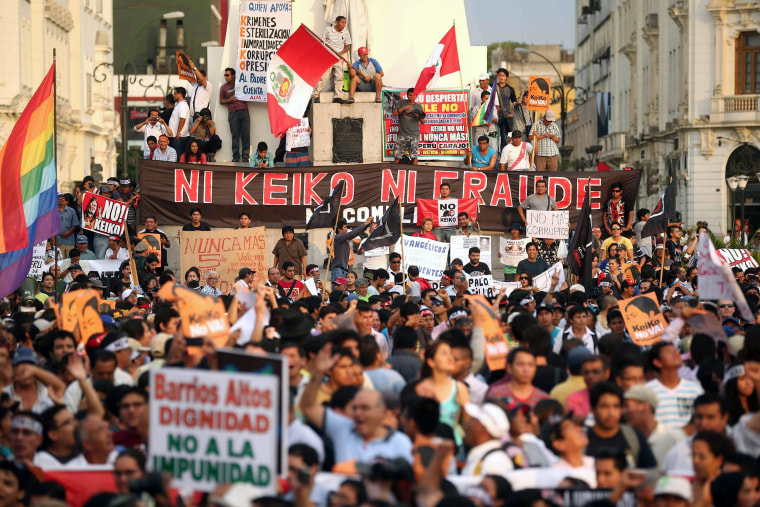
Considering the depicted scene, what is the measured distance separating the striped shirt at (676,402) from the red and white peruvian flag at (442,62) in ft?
49.7

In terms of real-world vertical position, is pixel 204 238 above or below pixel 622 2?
below

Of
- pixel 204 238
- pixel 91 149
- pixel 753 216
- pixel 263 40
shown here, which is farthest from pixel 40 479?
pixel 91 149

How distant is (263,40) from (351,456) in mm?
17872

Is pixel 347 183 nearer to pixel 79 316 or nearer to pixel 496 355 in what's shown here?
pixel 79 316

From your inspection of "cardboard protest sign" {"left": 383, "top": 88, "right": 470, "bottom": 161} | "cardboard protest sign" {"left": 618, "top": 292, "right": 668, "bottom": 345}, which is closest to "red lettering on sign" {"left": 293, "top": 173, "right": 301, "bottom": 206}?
"cardboard protest sign" {"left": 383, "top": 88, "right": 470, "bottom": 161}

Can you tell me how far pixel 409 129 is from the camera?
2320cm

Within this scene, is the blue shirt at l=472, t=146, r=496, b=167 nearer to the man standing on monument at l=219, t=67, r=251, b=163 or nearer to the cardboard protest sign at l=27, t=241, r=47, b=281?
the man standing on monument at l=219, t=67, r=251, b=163

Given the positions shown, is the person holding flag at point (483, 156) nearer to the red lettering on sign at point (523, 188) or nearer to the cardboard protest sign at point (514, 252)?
the red lettering on sign at point (523, 188)

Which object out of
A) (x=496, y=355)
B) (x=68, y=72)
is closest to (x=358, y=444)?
(x=496, y=355)

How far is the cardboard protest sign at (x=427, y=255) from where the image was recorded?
17.8 meters

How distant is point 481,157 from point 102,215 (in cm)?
698

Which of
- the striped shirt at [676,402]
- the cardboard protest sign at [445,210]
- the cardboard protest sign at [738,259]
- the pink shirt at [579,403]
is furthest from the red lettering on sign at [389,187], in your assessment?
the pink shirt at [579,403]

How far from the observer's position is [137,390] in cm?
816

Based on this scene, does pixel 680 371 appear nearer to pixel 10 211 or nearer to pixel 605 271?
pixel 10 211
